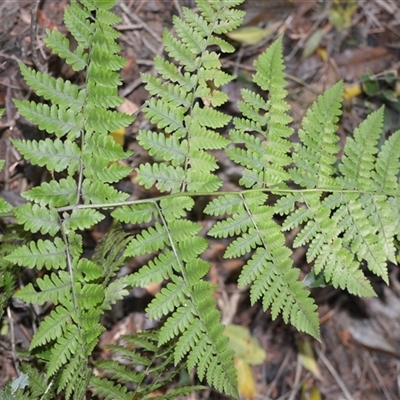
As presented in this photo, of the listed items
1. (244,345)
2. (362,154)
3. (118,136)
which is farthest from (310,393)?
(118,136)

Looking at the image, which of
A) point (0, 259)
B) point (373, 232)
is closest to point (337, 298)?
point (373, 232)

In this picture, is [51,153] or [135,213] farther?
[135,213]

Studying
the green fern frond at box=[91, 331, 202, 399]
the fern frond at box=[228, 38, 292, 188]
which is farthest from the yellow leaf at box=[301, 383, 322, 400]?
the fern frond at box=[228, 38, 292, 188]

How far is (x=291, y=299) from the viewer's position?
263cm

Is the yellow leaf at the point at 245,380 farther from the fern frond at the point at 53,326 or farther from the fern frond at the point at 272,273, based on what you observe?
the fern frond at the point at 53,326

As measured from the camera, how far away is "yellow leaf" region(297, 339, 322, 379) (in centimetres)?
424

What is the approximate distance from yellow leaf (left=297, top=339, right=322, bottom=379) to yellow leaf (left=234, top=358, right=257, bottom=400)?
45 cm

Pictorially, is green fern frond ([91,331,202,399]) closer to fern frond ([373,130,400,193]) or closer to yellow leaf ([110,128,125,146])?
yellow leaf ([110,128,125,146])

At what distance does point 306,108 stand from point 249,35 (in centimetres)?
73

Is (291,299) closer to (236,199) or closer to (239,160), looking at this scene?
(236,199)

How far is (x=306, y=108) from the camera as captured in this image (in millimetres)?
4180

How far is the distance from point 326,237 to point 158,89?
116cm

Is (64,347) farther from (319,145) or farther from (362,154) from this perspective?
(362,154)

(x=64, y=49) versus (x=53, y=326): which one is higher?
(x=64, y=49)
